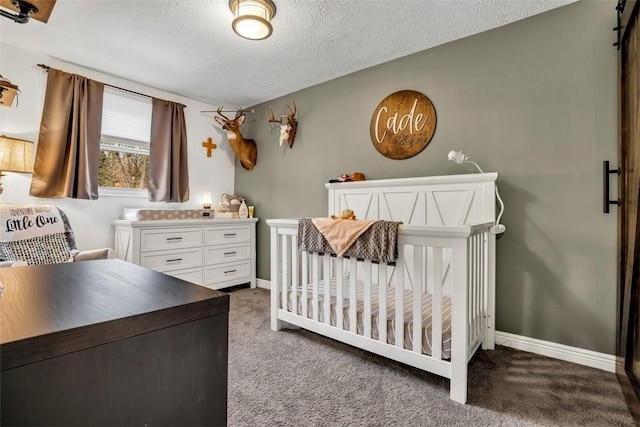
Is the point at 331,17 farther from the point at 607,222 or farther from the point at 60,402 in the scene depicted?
the point at 60,402

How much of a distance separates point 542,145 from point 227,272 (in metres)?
3.23

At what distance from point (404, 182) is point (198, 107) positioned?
2.81m

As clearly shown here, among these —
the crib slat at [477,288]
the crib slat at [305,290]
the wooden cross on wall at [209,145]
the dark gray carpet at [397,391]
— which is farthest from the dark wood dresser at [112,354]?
the wooden cross on wall at [209,145]

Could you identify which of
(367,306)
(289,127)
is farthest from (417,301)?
(289,127)

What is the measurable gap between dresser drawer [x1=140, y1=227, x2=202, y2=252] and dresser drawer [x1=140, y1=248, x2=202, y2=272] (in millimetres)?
52

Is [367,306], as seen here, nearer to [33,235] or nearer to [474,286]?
[474,286]

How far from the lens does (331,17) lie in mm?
2158

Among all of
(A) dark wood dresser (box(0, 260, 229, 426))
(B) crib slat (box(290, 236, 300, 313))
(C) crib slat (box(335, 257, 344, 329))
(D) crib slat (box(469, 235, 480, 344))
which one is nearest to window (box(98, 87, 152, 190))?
(B) crib slat (box(290, 236, 300, 313))

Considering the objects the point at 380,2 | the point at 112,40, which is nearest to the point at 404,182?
the point at 380,2

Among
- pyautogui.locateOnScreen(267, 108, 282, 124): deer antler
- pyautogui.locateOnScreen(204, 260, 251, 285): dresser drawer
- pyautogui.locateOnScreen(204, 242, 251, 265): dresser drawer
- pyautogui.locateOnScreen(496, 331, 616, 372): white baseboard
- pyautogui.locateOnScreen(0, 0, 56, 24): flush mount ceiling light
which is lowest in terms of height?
pyautogui.locateOnScreen(496, 331, 616, 372): white baseboard

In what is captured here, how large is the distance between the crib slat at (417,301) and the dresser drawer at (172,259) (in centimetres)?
246

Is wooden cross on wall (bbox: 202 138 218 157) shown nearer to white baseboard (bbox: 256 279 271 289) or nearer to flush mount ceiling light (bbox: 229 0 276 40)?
white baseboard (bbox: 256 279 271 289)

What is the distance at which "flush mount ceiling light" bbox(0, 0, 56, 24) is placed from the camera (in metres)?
0.75

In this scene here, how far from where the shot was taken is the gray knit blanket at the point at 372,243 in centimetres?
177
